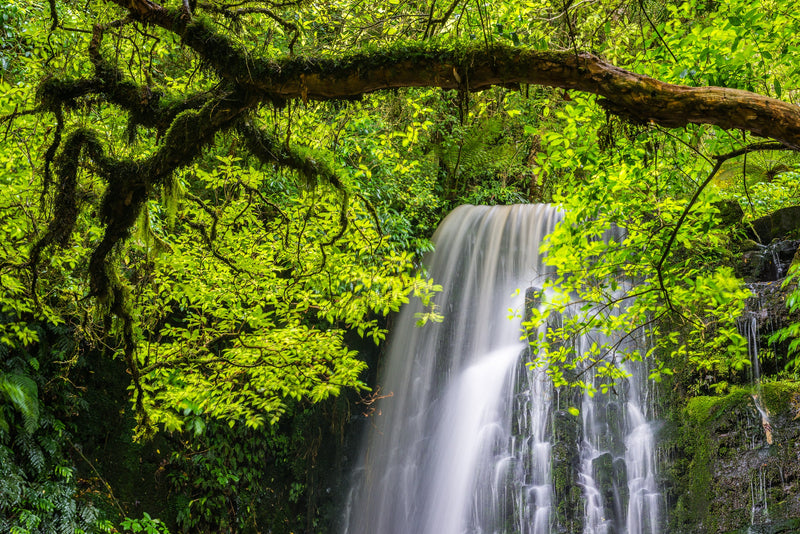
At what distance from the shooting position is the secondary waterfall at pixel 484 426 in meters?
6.87

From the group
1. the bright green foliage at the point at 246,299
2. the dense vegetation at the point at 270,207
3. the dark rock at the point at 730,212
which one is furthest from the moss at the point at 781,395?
the bright green foliage at the point at 246,299

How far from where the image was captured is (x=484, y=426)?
315 inches

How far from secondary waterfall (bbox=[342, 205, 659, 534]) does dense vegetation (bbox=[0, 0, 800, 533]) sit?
2.53 feet

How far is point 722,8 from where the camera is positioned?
15.0ft

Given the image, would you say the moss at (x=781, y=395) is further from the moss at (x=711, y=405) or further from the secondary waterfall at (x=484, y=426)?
the secondary waterfall at (x=484, y=426)

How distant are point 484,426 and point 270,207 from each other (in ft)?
14.2

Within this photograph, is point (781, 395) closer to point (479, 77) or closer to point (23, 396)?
point (479, 77)

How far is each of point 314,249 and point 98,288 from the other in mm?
2623

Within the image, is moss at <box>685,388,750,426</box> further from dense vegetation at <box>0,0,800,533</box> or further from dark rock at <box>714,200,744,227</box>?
dark rock at <box>714,200,744,227</box>

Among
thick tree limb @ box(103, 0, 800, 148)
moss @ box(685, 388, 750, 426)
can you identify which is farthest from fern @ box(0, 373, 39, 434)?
moss @ box(685, 388, 750, 426)

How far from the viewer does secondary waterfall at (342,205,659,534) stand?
687 cm

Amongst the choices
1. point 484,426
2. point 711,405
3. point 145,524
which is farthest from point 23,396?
point 711,405

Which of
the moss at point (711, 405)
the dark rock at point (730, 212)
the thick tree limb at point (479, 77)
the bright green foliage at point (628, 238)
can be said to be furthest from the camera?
the dark rock at point (730, 212)

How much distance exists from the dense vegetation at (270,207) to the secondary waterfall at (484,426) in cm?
77
